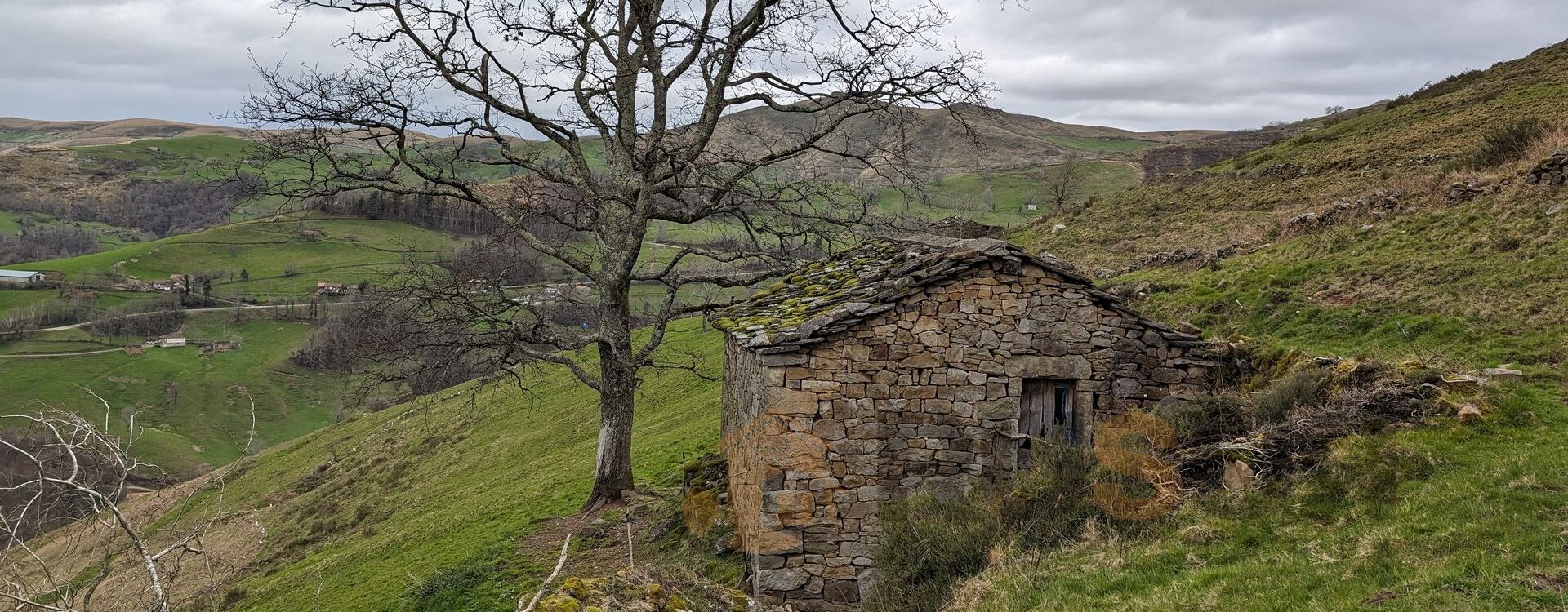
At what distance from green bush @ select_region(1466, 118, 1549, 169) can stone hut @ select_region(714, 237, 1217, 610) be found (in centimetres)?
1174

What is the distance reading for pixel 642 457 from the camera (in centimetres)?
1919

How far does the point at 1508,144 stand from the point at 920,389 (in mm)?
15511

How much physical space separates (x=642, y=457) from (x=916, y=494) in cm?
988

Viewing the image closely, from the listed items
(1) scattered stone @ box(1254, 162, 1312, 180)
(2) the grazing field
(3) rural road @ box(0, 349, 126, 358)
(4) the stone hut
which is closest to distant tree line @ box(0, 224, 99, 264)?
(3) rural road @ box(0, 349, 126, 358)

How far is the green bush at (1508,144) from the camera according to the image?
17.6 m

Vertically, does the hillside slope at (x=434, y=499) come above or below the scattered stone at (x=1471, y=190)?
below

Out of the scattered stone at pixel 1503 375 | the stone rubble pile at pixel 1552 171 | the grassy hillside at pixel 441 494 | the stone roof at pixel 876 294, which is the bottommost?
the grassy hillside at pixel 441 494

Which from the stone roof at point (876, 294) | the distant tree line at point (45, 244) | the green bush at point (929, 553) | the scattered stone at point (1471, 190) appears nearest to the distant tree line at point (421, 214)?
the distant tree line at point (45, 244)

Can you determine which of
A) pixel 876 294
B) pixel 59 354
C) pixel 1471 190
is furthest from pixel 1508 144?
pixel 59 354

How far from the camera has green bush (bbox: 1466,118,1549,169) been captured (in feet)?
57.7

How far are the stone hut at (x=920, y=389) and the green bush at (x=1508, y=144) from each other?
11739 mm

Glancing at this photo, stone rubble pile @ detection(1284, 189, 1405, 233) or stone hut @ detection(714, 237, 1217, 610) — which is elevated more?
stone rubble pile @ detection(1284, 189, 1405, 233)

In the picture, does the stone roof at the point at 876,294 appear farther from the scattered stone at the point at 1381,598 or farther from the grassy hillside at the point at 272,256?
the grassy hillside at the point at 272,256

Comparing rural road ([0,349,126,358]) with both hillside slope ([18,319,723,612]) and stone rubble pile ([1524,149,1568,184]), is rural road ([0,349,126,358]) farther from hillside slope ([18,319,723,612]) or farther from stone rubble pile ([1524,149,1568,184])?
stone rubble pile ([1524,149,1568,184])
